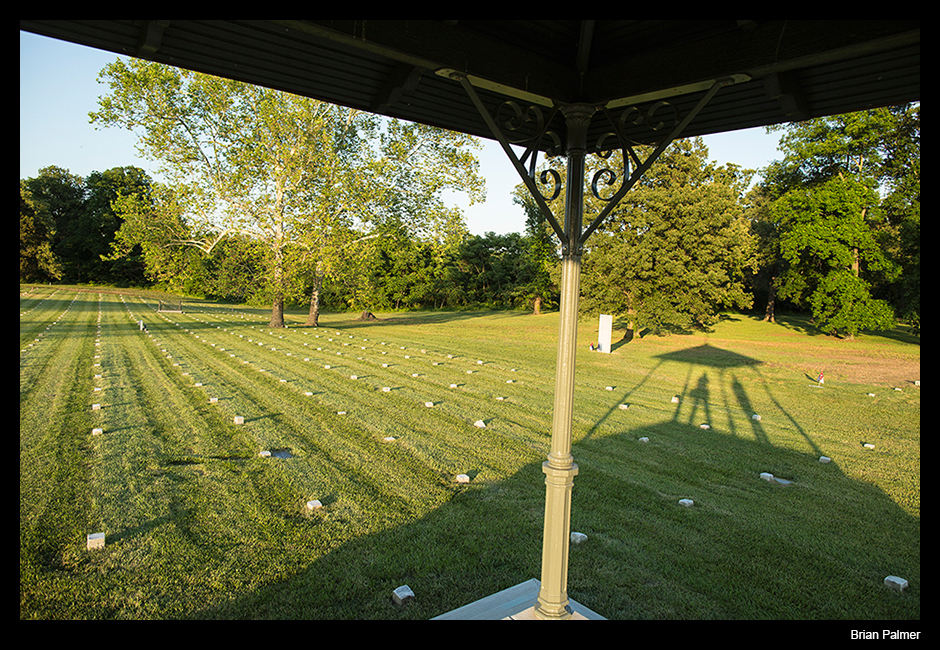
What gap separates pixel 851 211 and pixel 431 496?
1024 inches

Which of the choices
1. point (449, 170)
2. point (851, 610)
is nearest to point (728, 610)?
point (851, 610)

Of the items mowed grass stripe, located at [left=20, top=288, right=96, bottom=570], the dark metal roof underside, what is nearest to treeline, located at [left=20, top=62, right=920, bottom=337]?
mowed grass stripe, located at [left=20, top=288, right=96, bottom=570]

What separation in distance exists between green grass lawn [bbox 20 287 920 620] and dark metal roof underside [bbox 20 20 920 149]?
9.61 ft

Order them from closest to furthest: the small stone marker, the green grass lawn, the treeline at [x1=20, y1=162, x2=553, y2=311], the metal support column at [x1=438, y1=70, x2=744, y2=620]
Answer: the metal support column at [x1=438, y1=70, x2=744, y2=620]
the small stone marker
the green grass lawn
the treeline at [x1=20, y1=162, x2=553, y2=311]

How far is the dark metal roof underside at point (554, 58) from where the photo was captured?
7.39ft

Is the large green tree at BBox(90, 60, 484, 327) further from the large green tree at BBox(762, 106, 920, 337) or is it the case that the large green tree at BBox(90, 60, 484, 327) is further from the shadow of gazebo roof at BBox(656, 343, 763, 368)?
the large green tree at BBox(762, 106, 920, 337)

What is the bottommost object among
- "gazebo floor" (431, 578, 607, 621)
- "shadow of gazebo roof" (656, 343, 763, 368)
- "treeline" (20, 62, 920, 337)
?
"gazebo floor" (431, 578, 607, 621)

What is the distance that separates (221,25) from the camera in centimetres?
241

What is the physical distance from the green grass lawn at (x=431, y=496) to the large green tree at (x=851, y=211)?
1454 cm

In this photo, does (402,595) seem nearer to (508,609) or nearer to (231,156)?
(508,609)

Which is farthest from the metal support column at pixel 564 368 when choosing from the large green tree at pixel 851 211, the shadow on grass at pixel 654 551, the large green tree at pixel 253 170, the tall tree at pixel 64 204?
the tall tree at pixel 64 204

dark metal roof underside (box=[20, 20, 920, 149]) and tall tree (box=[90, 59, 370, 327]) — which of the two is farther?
tall tree (box=[90, 59, 370, 327])

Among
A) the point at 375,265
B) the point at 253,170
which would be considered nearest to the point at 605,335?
the point at 253,170

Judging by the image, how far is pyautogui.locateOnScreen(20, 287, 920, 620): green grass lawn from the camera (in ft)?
10.6
